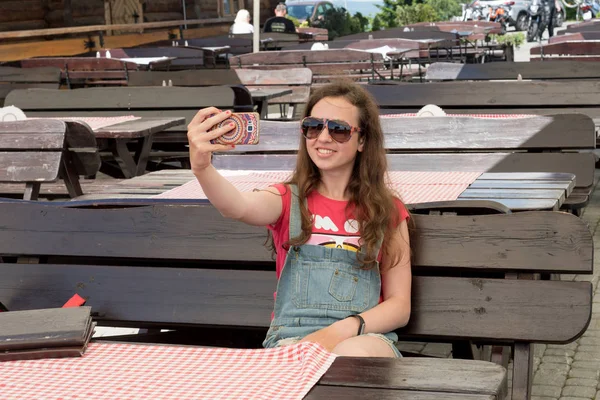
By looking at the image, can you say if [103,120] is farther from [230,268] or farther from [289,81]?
[230,268]

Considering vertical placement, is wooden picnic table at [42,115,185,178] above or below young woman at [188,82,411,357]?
below

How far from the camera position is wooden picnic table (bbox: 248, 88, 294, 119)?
8133 millimetres

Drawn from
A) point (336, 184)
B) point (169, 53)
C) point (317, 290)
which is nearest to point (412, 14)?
point (169, 53)

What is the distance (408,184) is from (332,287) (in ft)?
5.01

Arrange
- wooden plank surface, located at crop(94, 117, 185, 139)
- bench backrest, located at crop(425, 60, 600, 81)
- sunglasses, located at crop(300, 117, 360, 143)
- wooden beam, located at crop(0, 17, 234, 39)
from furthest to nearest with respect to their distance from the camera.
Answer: wooden beam, located at crop(0, 17, 234, 39) → bench backrest, located at crop(425, 60, 600, 81) → wooden plank surface, located at crop(94, 117, 185, 139) → sunglasses, located at crop(300, 117, 360, 143)

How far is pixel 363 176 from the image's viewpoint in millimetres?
3012

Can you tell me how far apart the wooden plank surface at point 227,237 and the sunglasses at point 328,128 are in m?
0.32

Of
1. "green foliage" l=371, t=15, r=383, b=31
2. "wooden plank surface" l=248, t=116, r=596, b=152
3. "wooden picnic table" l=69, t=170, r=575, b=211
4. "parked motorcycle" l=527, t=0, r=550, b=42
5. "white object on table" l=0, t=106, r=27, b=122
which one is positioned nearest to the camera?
"wooden picnic table" l=69, t=170, r=575, b=211

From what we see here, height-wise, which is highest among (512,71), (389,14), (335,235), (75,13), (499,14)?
(335,235)

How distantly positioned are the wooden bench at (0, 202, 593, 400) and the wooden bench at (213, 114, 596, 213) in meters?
1.45

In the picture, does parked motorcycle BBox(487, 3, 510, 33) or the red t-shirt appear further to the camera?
parked motorcycle BBox(487, 3, 510, 33)

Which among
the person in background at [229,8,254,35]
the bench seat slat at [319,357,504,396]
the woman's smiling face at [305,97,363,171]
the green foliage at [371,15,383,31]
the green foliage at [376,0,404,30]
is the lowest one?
the green foliage at [371,15,383,31]

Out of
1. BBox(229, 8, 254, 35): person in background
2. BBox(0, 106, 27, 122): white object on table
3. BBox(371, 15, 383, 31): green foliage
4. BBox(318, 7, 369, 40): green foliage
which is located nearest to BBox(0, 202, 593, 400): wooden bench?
BBox(0, 106, 27, 122): white object on table

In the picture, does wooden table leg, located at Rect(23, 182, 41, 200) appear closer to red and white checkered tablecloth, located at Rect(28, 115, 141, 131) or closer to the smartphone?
red and white checkered tablecloth, located at Rect(28, 115, 141, 131)
